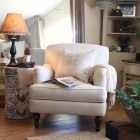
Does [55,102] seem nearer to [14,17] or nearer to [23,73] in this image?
[23,73]

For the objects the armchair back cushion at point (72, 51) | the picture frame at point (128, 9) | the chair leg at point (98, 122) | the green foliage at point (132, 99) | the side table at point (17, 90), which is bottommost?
the chair leg at point (98, 122)

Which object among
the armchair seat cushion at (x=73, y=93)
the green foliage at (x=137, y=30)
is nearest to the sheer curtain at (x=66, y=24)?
the green foliage at (x=137, y=30)

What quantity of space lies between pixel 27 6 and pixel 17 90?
8.92 feet

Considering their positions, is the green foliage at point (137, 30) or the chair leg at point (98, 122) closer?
the chair leg at point (98, 122)

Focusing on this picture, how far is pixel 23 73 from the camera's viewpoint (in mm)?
2908

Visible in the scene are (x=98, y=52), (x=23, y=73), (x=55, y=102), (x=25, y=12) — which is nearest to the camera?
(x=55, y=102)

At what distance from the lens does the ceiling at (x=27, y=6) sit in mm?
4898

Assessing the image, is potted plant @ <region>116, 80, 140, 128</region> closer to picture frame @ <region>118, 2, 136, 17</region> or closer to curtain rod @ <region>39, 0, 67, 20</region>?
picture frame @ <region>118, 2, 136, 17</region>

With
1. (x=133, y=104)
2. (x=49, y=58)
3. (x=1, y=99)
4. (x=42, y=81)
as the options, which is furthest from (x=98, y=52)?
(x=133, y=104)

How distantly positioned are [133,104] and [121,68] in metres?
2.64

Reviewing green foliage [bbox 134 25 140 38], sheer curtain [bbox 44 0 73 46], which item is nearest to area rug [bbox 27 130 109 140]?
green foliage [bbox 134 25 140 38]

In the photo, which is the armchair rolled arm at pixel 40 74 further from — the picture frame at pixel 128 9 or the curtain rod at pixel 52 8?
the curtain rod at pixel 52 8

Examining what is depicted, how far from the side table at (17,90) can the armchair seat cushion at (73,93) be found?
1.33 ft

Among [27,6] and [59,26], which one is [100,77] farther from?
[27,6]
